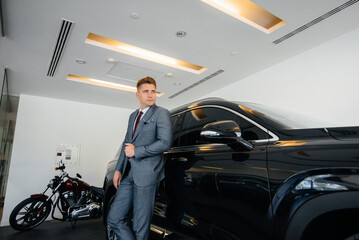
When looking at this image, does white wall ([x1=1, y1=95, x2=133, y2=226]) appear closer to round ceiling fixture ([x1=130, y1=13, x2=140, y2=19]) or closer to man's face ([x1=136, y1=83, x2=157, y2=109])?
round ceiling fixture ([x1=130, y1=13, x2=140, y2=19])

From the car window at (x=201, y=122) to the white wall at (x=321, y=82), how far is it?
7.69 feet

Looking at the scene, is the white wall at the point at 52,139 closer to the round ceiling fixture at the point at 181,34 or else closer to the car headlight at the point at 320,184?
the round ceiling fixture at the point at 181,34

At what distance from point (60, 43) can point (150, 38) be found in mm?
1470

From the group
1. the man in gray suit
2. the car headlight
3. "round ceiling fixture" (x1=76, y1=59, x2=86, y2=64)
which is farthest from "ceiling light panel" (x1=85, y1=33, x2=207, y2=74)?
the car headlight

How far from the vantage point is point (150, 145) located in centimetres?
152

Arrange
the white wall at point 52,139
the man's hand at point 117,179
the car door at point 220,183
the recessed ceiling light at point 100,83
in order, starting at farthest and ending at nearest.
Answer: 1. the white wall at point 52,139
2. the recessed ceiling light at point 100,83
3. the man's hand at point 117,179
4. the car door at point 220,183

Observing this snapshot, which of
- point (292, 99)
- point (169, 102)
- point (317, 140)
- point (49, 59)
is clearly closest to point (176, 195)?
point (317, 140)

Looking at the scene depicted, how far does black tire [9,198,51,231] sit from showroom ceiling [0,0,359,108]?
2.66m

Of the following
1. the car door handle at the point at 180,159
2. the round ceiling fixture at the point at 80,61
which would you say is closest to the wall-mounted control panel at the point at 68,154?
the round ceiling fixture at the point at 80,61

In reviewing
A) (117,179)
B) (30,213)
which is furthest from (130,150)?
(30,213)

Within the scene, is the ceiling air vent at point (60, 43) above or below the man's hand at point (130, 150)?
above

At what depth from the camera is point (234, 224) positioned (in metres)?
1.17

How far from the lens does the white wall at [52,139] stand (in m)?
5.59

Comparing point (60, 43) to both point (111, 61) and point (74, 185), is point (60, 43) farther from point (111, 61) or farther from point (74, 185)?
point (74, 185)
